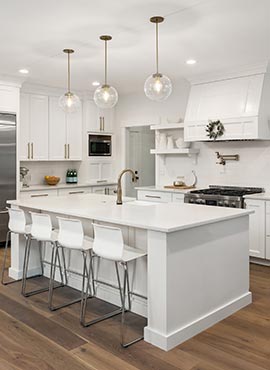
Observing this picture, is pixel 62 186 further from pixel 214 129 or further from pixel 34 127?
pixel 214 129

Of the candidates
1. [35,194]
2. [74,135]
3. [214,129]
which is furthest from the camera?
[74,135]

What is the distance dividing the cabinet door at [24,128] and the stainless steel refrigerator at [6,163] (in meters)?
0.43

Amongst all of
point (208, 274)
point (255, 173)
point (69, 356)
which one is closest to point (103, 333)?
point (69, 356)

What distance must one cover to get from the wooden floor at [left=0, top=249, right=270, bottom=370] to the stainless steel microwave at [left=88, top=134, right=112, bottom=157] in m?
4.21

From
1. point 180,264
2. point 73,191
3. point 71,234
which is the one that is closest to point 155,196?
point 73,191

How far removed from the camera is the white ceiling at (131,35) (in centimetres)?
329

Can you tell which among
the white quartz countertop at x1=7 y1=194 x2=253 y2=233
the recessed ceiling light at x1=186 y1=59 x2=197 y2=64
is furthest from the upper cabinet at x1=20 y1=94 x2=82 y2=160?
the recessed ceiling light at x1=186 y1=59 x2=197 y2=64

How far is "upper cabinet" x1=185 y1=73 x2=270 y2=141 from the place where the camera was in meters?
5.21

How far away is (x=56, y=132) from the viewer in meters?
7.00

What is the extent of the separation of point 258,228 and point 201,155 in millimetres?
1801

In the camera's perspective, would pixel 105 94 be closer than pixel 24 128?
Yes

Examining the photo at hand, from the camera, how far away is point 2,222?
599 cm

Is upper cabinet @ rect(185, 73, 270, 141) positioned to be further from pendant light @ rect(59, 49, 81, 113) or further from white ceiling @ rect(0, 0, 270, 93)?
pendant light @ rect(59, 49, 81, 113)

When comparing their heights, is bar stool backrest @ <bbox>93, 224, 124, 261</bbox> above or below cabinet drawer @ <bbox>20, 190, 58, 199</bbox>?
below
